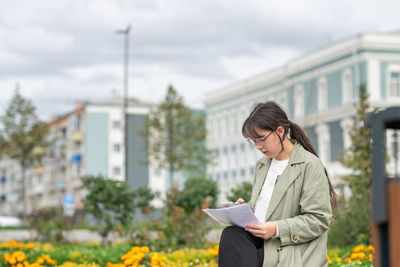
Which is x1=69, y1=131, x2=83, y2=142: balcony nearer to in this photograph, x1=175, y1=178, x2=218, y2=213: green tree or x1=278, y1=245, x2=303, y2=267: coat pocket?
x1=175, y1=178, x2=218, y2=213: green tree

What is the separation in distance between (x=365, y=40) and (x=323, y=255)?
44.8 m

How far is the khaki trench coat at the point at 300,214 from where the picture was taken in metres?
4.31

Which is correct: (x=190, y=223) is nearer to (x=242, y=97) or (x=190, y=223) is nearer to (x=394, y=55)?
(x=394, y=55)

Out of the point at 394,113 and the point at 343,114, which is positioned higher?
the point at 343,114

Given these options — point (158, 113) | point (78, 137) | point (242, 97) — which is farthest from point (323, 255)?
point (78, 137)

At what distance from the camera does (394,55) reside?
48.8 metres

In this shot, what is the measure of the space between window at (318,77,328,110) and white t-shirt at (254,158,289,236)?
4805 cm

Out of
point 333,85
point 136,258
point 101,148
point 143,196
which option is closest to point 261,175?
point 136,258

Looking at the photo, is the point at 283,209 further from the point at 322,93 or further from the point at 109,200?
the point at 322,93

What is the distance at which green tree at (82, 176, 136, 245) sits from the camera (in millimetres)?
14828

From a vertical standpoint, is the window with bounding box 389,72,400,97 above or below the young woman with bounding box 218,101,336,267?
above

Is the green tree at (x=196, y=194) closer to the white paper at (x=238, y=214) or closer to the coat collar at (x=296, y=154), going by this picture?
the coat collar at (x=296, y=154)

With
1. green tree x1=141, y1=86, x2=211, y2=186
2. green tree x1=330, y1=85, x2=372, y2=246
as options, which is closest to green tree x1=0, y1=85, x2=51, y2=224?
green tree x1=141, y1=86, x2=211, y2=186

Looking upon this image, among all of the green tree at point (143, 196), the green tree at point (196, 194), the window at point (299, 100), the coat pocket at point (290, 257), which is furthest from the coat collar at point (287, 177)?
the window at point (299, 100)
